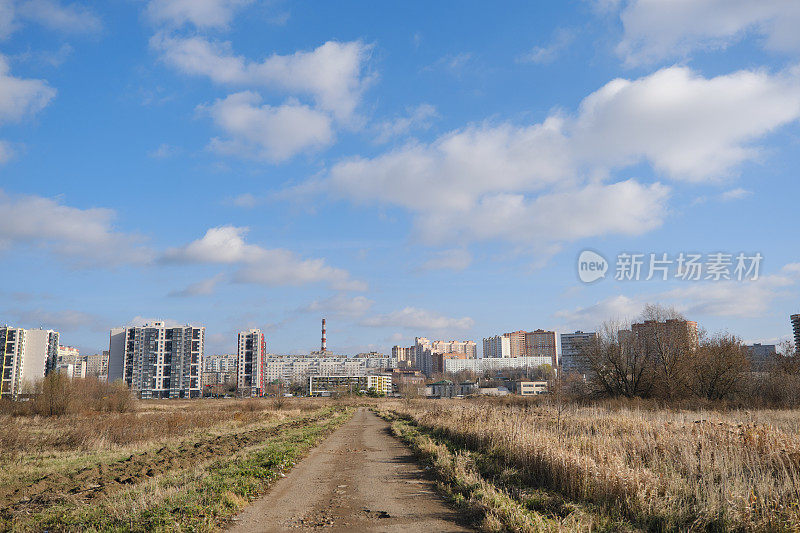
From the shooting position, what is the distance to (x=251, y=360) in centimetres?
18762

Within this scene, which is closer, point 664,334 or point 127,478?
point 127,478

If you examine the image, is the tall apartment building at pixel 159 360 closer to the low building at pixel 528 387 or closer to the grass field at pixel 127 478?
the low building at pixel 528 387

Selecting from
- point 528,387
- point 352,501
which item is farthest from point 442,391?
point 352,501

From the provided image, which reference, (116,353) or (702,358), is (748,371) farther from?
(116,353)

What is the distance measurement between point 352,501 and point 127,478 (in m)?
7.80

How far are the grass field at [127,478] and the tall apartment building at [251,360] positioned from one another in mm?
161436

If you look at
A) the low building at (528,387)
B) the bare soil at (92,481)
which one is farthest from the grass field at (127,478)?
the low building at (528,387)

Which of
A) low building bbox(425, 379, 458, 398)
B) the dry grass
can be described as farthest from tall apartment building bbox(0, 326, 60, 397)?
the dry grass

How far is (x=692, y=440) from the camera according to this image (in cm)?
1342

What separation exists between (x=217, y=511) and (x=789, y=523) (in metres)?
9.74

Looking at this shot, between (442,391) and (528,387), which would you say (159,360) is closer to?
(442,391)

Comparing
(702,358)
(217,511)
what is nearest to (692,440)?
(217,511)

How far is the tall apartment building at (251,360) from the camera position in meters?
184

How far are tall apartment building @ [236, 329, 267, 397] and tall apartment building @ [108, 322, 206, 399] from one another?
75.8 feet
